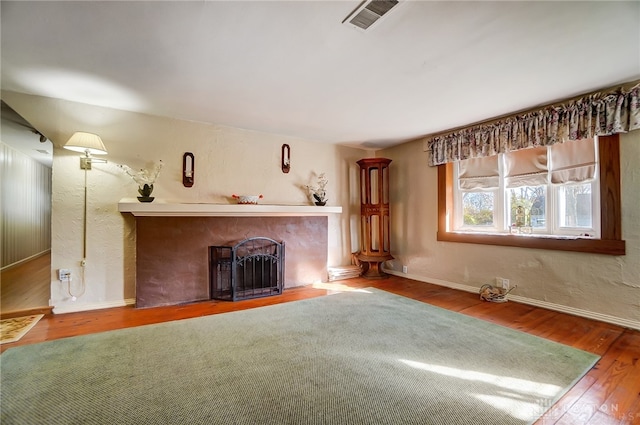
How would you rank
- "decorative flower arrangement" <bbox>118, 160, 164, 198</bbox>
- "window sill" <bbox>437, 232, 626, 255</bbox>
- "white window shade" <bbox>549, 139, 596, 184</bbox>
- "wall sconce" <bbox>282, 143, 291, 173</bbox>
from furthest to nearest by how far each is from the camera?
"wall sconce" <bbox>282, 143, 291, 173</bbox> < "decorative flower arrangement" <bbox>118, 160, 164, 198</bbox> < "white window shade" <bbox>549, 139, 596, 184</bbox> < "window sill" <bbox>437, 232, 626, 255</bbox>

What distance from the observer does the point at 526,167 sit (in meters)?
3.39

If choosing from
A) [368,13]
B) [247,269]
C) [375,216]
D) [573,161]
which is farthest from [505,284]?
[368,13]

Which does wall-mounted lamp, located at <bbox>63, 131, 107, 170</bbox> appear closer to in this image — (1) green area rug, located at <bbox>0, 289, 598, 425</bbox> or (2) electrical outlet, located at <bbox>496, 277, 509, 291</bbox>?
(1) green area rug, located at <bbox>0, 289, 598, 425</bbox>

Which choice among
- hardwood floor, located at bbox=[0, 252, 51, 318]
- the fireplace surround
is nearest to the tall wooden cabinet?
the fireplace surround

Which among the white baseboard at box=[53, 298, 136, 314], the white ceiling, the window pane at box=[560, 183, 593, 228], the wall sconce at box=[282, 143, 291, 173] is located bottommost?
the white baseboard at box=[53, 298, 136, 314]

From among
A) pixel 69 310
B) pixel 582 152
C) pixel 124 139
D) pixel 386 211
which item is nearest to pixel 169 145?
pixel 124 139

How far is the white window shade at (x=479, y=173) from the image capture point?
3730mm

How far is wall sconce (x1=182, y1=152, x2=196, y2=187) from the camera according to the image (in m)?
3.59

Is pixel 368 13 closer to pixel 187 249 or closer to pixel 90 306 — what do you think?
pixel 187 249

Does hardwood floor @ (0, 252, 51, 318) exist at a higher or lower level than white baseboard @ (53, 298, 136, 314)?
higher

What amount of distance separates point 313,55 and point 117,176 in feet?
8.87

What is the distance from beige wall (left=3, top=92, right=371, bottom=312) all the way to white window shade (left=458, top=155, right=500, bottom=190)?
2.82 meters

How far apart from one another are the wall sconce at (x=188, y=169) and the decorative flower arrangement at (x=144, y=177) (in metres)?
0.29

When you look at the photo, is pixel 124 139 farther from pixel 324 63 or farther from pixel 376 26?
pixel 376 26
